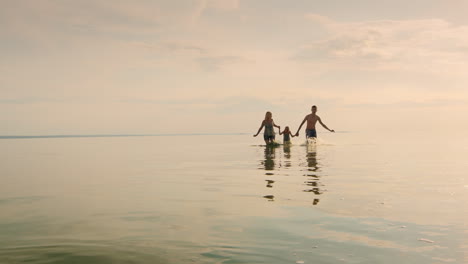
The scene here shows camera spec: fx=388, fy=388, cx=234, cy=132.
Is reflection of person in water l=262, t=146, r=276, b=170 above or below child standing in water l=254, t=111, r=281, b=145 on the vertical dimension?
below

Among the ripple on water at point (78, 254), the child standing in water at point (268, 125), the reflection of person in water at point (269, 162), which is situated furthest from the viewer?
the child standing in water at point (268, 125)

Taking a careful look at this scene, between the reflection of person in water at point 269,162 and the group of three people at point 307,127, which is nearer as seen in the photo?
the reflection of person in water at point 269,162

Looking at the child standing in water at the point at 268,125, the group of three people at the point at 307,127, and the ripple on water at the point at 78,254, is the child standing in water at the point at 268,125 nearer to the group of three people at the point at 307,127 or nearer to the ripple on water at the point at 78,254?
the group of three people at the point at 307,127

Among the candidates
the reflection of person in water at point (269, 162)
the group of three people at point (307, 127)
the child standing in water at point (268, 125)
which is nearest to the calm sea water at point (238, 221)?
the reflection of person in water at point (269, 162)

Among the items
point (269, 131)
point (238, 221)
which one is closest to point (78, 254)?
point (238, 221)

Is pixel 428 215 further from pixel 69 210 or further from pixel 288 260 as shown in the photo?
pixel 69 210

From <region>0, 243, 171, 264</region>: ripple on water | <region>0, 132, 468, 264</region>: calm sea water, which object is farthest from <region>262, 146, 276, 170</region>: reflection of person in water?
<region>0, 243, 171, 264</region>: ripple on water

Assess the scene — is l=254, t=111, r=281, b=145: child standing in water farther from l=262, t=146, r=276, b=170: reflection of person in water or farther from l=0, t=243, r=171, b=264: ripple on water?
l=0, t=243, r=171, b=264: ripple on water

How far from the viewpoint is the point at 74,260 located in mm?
4164

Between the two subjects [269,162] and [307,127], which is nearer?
[269,162]

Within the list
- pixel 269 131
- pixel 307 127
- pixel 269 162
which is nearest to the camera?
pixel 269 162

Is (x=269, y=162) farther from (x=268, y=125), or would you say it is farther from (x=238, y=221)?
(x=238, y=221)

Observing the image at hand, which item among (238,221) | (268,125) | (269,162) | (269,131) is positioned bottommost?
(238,221)

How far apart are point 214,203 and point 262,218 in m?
1.68
